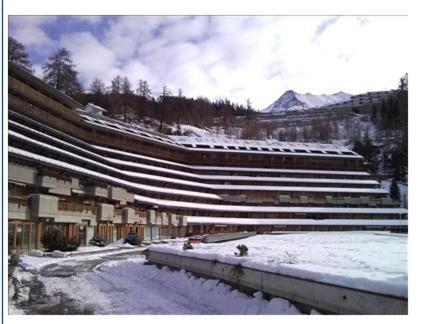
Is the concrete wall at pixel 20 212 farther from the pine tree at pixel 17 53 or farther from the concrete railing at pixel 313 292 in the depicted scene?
the concrete railing at pixel 313 292

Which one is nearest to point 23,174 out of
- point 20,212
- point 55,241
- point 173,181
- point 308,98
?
point 20,212

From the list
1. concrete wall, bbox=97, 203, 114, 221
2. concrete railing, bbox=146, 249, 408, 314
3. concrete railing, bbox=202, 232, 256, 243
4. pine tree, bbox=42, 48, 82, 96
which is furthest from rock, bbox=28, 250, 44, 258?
concrete railing, bbox=202, 232, 256, 243

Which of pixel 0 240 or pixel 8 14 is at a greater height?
pixel 8 14

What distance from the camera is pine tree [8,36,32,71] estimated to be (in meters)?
16.5

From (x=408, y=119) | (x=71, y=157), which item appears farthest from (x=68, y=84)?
(x=408, y=119)

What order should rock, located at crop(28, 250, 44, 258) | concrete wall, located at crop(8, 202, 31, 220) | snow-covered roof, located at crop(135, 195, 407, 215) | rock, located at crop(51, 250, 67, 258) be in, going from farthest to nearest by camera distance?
snow-covered roof, located at crop(135, 195, 407, 215), rock, located at crop(51, 250, 67, 258), rock, located at crop(28, 250, 44, 258), concrete wall, located at crop(8, 202, 31, 220)

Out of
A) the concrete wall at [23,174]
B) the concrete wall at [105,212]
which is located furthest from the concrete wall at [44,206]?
the concrete wall at [105,212]

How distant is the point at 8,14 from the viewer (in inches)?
578

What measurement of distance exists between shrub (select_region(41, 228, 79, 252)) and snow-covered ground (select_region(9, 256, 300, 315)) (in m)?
7.66

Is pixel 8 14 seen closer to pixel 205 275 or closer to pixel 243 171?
pixel 205 275

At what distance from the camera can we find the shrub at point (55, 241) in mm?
26297

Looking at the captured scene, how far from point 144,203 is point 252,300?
3955 centimetres

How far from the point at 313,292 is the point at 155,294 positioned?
221 inches

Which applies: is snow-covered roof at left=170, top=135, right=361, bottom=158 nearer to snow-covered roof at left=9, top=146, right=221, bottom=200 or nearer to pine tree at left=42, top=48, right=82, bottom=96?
snow-covered roof at left=9, top=146, right=221, bottom=200
